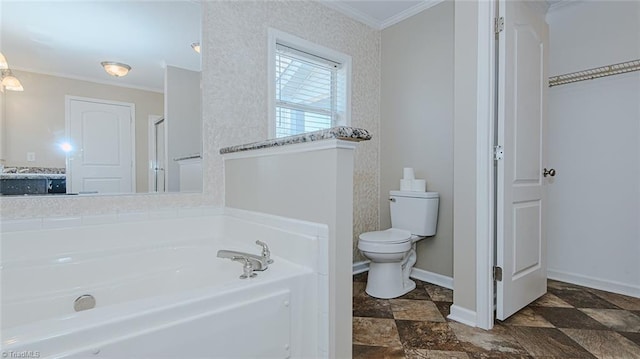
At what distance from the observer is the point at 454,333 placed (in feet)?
5.69

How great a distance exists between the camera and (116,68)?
173cm

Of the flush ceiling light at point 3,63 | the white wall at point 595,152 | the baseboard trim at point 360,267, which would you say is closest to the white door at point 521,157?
the white wall at point 595,152

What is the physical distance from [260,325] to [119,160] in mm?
1243

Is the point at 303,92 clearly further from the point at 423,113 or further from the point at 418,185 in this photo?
the point at 418,185

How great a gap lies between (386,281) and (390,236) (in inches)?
13.0

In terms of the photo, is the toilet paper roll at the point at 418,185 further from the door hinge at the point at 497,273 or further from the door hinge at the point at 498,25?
the door hinge at the point at 498,25

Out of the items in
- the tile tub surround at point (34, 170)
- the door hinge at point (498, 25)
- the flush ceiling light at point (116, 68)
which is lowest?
the tile tub surround at point (34, 170)

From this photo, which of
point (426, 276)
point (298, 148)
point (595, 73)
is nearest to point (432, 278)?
point (426, 276)

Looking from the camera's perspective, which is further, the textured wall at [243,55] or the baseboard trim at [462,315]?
the textured wall at [243,55]

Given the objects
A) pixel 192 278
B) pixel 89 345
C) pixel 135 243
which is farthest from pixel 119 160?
pixel 89 345

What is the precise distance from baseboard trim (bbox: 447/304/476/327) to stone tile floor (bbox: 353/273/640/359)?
47 mm

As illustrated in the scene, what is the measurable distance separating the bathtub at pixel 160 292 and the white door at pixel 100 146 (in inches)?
8.9

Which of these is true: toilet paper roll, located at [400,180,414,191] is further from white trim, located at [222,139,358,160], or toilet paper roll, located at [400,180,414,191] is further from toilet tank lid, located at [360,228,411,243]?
white trim, located at [222,139,358,160]

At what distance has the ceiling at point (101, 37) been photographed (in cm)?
149
